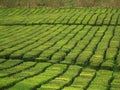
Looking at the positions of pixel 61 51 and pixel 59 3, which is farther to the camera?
pixel 59 3

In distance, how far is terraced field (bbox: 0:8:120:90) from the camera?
10461mm

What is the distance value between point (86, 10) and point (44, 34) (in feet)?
29.9

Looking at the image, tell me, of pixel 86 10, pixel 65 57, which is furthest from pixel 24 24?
pixel 65 57

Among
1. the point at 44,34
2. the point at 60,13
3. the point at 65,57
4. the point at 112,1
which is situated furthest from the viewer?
the point at 112,1

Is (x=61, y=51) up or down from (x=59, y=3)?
up

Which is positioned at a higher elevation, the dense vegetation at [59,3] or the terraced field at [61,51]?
the terraced field at [61,51]

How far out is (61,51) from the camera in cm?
1480

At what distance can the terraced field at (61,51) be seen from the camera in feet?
34.3

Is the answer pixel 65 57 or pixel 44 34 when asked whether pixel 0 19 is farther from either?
pixel 65 57

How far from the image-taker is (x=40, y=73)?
11.5 m

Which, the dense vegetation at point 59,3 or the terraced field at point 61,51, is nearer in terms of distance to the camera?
the terraced field at point 61,51

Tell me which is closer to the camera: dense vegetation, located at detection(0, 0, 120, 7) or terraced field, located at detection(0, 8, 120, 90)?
terraced field, located at detection(0, 8, 120, 90)

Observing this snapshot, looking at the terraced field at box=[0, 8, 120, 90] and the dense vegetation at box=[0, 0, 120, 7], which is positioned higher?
the terraced field at box=[0, 8, 120, 90]

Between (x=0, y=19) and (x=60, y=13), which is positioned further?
(x=60, y=13)
